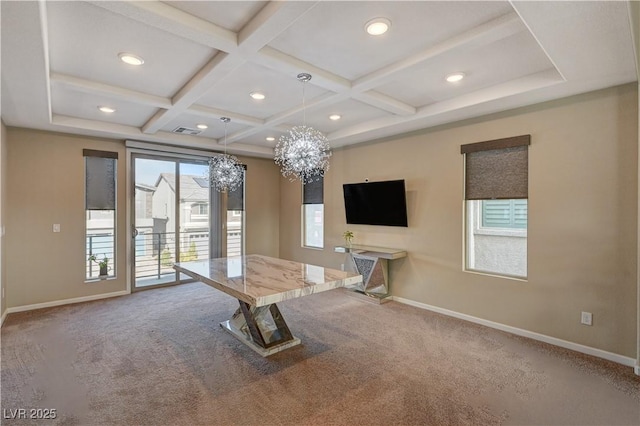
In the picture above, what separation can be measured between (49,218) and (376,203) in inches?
188

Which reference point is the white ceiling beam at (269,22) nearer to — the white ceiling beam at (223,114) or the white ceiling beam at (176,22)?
the white ceiling beam at (176,22)

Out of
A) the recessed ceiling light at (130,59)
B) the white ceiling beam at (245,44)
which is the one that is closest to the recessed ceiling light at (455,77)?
the white ceiling beam at (245,44)

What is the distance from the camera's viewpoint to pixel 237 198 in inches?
257

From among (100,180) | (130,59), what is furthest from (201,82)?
(100,180)

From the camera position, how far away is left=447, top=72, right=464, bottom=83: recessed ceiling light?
119 inches

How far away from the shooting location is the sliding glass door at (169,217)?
5426mm

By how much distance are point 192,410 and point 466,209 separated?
3.61 m

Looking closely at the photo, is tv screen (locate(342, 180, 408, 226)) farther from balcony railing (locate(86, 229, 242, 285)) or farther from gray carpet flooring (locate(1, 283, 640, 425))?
balcony railing (locate(86, 229, 242, 285))

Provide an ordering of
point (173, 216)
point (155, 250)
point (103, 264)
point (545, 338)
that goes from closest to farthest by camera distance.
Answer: point (545, 338) → point (103, 264) → point (155, 250) → point (173, 216)

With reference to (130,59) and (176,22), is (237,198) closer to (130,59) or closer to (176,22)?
(130,59)

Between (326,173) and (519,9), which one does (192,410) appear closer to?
(519,9)

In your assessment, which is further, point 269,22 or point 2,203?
point 2,203

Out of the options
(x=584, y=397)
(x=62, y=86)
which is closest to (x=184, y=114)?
(x=62, y=86)

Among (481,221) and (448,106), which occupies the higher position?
(448,106)
